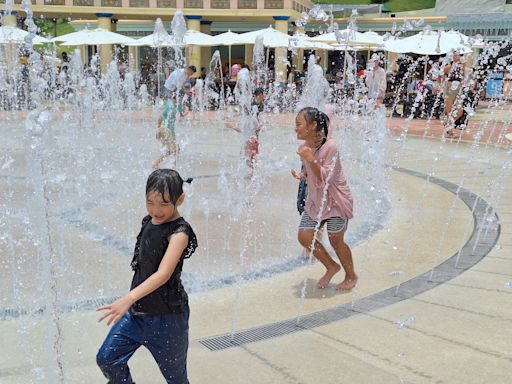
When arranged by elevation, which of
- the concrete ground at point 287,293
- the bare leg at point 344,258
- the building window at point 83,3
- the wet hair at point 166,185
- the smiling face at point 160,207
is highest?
the building window at point 83,3

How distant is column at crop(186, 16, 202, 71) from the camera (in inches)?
1169

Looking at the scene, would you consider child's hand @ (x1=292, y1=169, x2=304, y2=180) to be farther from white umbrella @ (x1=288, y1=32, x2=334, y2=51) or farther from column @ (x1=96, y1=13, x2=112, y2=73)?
column @ (x1=96, y1=13, x2=112, y2=73)

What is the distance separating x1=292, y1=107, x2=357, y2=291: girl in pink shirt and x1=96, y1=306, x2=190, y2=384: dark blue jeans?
5.83 feet

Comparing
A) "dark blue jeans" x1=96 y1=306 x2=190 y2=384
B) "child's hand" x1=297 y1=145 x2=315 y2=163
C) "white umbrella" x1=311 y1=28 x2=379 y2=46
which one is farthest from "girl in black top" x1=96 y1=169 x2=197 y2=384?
"white umbrella" x1=311 y1=28 x2=379 y2=46

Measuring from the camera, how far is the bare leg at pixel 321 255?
4.30 meters

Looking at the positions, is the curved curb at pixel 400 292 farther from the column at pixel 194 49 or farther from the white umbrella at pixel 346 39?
the column at pixel 194 49

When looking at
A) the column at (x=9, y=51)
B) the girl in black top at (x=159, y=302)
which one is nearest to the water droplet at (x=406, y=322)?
the girl in black top at (x=159, y=302)

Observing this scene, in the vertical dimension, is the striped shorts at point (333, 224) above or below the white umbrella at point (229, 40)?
below

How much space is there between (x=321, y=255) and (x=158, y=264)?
2029mm

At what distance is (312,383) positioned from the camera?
2992mm

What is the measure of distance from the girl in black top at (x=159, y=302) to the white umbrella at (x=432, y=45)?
16359 millimetres

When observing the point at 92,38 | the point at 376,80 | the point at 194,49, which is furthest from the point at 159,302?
the point at 194,49

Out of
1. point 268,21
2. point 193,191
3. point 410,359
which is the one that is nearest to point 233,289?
point 410,359

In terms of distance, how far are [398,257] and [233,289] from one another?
5.13ft
